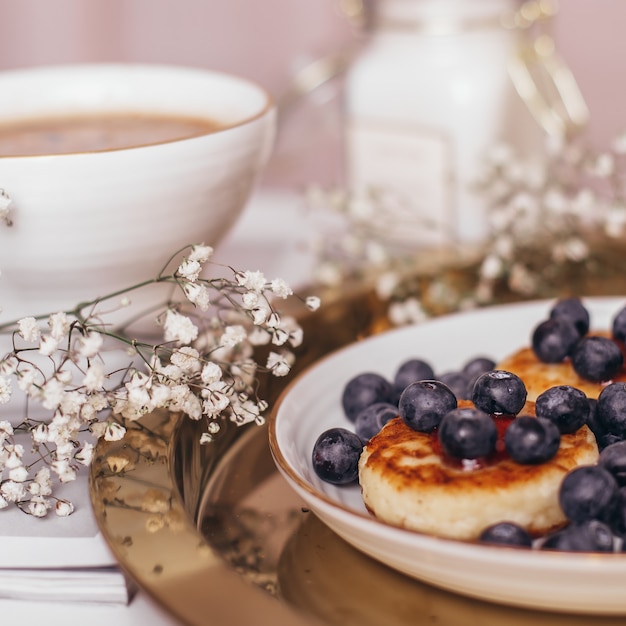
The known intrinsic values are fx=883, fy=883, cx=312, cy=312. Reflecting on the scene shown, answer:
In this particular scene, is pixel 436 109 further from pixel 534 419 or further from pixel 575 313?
pixel 534 419

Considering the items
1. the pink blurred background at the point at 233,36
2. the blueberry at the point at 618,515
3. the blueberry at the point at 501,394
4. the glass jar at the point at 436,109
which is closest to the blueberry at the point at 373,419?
the blueberry at the point at 501,394

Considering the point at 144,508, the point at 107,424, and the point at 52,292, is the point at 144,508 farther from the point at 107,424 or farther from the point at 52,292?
the point at 52,292

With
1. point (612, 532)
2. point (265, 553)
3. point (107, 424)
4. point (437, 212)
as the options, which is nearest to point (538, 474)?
point (612, 532)

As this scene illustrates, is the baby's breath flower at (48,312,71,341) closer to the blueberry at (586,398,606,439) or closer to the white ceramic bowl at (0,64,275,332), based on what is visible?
the white ceramic bowl at (0,64,275,332)

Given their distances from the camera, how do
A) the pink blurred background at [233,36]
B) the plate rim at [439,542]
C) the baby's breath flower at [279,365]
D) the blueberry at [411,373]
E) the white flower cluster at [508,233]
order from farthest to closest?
the pink blurred background at [233,36] → the white flower cluster at [508,233] → the blueberry at [411,373] → the baby's breath flower at [279,365] → the plate rim at [439,542]

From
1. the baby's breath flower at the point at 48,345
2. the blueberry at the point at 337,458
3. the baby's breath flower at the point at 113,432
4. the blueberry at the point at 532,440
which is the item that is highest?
the baby's breath flower at the point at 48,345

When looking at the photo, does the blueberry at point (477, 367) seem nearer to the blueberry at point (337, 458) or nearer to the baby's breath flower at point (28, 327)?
the blueberry at point (337, 458)

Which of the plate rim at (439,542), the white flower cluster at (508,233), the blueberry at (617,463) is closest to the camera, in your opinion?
the plate rim at (439,542)
